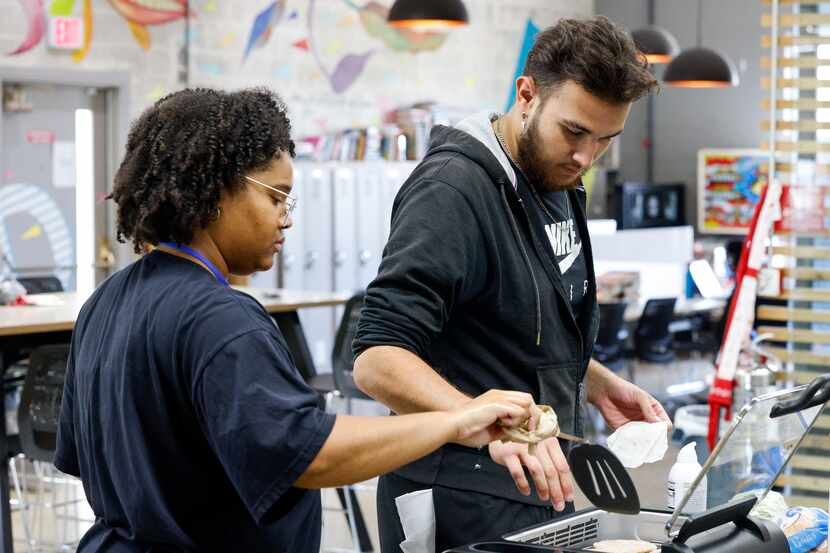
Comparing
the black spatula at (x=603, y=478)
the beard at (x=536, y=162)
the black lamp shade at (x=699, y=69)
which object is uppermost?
the black lamp shade at (x=699, y=69)

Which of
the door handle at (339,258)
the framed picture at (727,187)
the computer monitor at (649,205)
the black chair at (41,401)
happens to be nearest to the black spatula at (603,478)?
the black chair at (41,401)

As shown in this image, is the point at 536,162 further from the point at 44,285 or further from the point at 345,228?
the point at 345,228

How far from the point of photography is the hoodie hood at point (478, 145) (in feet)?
6.54

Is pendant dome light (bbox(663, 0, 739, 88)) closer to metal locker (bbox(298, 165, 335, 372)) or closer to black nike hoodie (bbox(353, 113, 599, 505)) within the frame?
metal locker (bbox(298, 165, 335, 372))

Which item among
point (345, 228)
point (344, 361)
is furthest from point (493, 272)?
point (345, 228)

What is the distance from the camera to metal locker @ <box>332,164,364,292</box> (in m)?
8.55

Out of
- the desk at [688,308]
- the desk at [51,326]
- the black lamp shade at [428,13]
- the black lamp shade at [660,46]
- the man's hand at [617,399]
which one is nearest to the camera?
the man's hand at [617,399]

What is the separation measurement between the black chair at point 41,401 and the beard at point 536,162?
270 centimetres

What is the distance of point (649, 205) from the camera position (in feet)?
38.7

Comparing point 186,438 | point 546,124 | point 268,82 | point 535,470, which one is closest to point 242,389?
point 186,438

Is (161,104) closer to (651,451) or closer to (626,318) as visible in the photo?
(651,451)

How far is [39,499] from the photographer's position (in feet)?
17.1

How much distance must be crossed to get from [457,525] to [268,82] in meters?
7.31

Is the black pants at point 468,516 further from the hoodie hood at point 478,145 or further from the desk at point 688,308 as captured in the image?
the desk at point 688,308
